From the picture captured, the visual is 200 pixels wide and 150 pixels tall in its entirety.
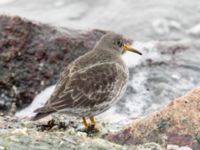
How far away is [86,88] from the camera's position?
7945 millimetres

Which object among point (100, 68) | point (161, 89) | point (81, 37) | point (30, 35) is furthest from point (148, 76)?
point (100, 68)

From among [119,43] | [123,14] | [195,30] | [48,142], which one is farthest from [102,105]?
[123,14]

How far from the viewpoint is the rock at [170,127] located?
22.1 feet

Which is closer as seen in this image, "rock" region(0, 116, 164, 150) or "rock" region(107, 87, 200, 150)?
"rock" region(0, 116, 164, 150)

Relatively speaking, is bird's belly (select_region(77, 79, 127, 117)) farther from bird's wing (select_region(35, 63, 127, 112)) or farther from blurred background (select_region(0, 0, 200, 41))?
blurred background (select_region(0, 0, 200, 41))

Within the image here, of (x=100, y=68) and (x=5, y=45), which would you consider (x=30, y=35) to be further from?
(x=100, y=68)

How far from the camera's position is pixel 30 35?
1076 cm

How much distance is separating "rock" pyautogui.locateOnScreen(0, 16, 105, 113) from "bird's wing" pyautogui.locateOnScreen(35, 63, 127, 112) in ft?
7.95

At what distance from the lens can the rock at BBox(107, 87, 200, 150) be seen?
675cm

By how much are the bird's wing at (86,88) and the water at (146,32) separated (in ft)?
3.21

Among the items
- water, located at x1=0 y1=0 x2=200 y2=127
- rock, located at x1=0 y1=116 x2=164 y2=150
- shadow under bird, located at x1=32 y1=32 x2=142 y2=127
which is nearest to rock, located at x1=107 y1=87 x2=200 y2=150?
rock, located at x1=0 y1=116 x2=164 y2=150

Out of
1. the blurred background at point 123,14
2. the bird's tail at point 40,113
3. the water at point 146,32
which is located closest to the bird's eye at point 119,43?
the water at point 146,32

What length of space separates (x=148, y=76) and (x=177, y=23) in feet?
17.3

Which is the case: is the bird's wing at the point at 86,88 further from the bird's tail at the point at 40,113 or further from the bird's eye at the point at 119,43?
the bird's eye at the point at 119,43
